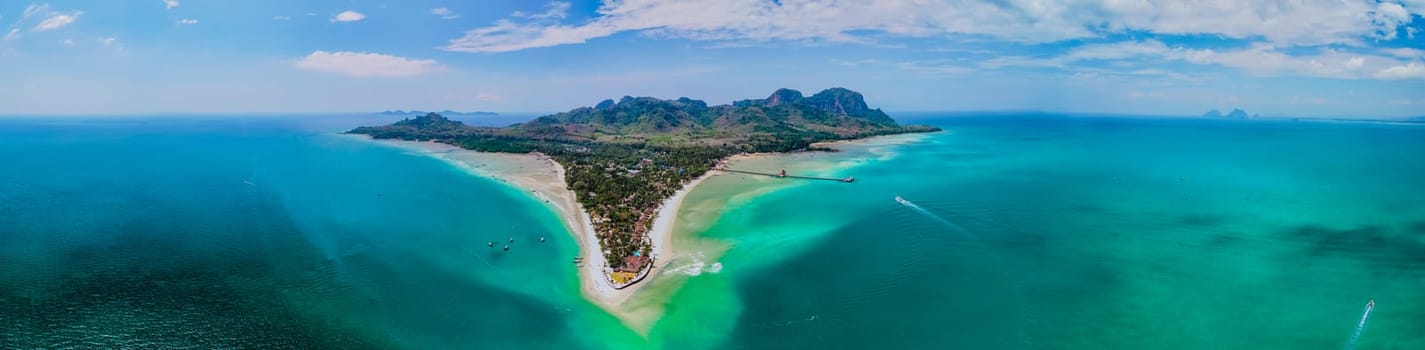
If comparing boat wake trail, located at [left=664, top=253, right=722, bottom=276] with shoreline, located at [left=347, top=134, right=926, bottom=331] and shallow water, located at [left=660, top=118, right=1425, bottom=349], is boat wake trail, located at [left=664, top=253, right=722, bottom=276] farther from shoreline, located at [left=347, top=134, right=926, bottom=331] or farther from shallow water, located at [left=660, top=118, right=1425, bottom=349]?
shallow water, located at [left=660, top=118, right=1425, bottom=349]

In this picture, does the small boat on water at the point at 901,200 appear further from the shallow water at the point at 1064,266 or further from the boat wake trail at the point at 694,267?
the boat wake trail at the point at 694,267

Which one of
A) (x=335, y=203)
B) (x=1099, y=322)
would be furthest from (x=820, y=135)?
(x=1099, y=322)

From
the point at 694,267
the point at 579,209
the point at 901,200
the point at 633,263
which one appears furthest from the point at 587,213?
the point at 901,200

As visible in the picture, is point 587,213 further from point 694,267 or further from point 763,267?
point 763,267

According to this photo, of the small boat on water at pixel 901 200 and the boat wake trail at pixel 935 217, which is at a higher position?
the small boat on water at pixel 901 200

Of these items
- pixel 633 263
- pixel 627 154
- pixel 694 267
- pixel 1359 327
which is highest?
pixel 627 154

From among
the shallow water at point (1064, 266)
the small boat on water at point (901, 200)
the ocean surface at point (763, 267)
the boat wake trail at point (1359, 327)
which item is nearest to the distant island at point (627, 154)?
the ocean surface at point (763, 267)

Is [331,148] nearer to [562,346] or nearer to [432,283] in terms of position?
[432,283]

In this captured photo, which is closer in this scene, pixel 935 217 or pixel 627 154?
pixel 935 217
